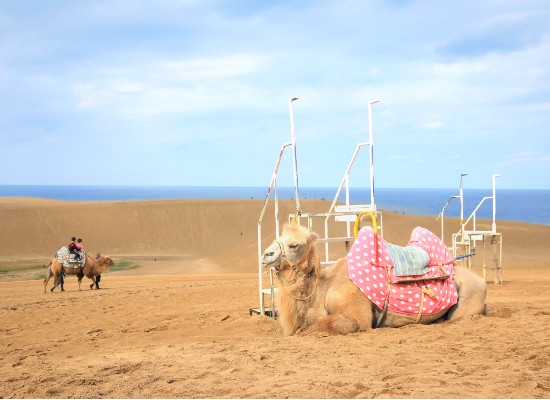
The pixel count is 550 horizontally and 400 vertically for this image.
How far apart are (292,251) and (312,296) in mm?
709

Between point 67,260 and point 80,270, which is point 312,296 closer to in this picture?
point 67,260

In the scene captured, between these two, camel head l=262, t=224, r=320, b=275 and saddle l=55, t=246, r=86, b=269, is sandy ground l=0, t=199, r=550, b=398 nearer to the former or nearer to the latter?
camel head l=262, t=224, r=320, b=275

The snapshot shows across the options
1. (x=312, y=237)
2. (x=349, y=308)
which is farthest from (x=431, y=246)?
(x=312, y=237)

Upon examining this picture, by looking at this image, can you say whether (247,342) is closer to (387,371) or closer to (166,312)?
(387,371)

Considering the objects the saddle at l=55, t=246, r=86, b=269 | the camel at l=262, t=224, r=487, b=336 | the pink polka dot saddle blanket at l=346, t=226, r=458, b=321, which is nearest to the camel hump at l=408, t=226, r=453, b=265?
the pink polka dot saddle blanket at l=346, t=226, r=458, b=321

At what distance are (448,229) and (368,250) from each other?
3322cm

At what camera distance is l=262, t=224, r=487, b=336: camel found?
843 cm

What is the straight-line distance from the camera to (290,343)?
7875mm

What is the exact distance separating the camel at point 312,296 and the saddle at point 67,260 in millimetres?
12826

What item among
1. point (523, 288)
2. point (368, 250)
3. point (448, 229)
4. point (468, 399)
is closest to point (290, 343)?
point (368, 250)

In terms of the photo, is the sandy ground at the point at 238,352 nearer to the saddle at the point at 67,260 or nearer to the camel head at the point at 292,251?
the camel head at the point at 292,251

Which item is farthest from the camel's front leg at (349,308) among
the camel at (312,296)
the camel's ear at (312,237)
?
the camel's ear at (312,237)

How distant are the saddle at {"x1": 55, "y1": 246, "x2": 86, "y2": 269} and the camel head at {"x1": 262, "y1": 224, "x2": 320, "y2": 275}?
12.9m

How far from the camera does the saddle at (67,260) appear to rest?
64.6ft
